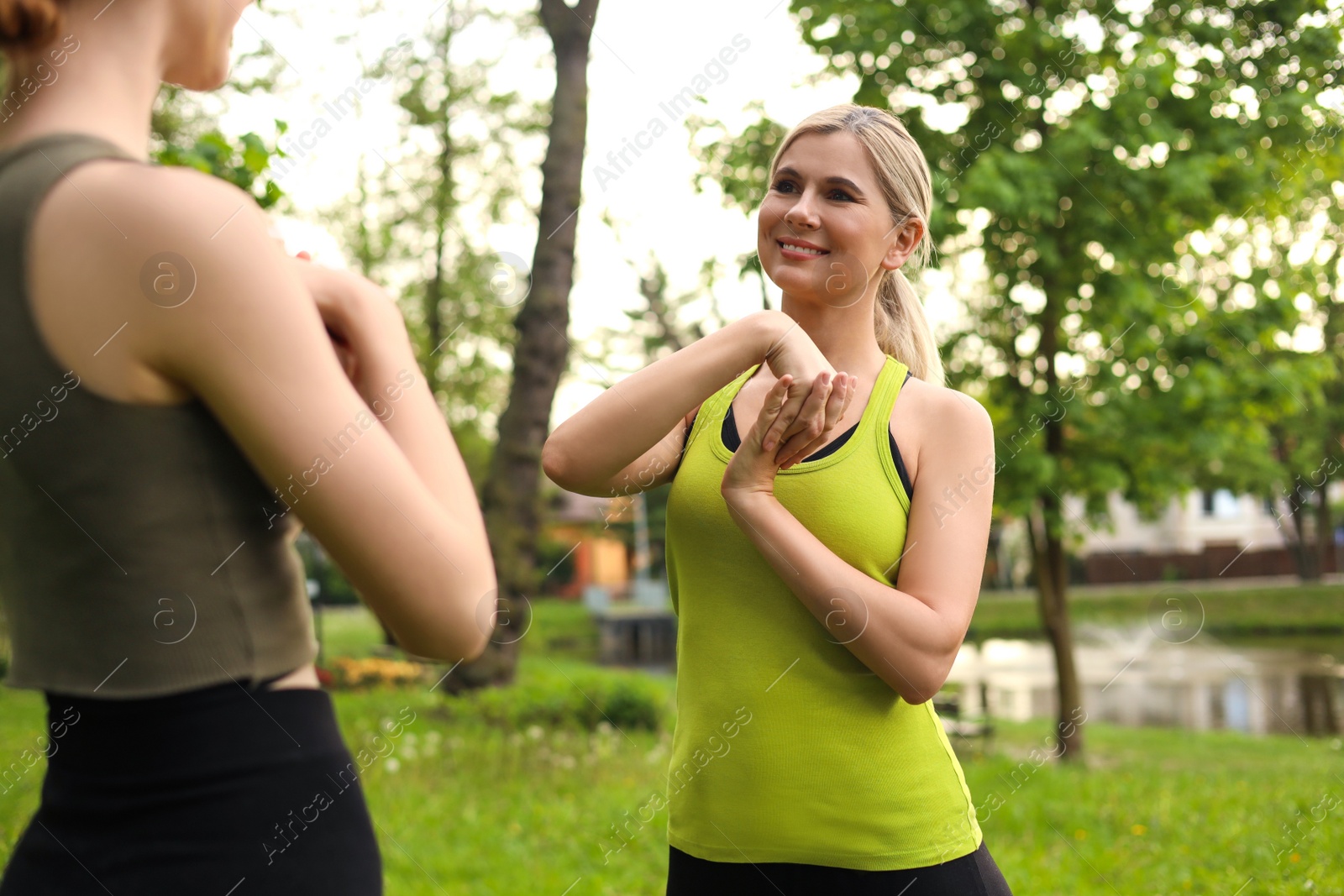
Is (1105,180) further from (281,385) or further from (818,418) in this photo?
(281,385)

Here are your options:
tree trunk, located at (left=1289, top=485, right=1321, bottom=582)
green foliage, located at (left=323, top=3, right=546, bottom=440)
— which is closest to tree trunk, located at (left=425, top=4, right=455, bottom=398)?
green foliage, located at (left=323, top=3, right=546, bottom=440)

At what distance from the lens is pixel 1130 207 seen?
9.19m

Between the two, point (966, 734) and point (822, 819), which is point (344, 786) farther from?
point (966, 734)

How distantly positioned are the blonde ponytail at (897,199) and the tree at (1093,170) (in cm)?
615

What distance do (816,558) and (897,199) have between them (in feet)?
2.58

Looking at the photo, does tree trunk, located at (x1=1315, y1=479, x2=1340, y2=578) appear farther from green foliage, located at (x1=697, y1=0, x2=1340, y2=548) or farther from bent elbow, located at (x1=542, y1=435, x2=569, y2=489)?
bent elbow, located at (x1=542, y1=435, x2=569, y2=489)

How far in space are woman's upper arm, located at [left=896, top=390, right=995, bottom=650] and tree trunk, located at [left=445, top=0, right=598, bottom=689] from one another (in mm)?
8044

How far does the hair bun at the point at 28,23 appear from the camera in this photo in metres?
0.87

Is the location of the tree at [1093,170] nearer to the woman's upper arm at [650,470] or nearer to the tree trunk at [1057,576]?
the tree trunk at [1057,576]

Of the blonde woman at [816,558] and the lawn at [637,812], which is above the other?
the blonde woman at [816,558]

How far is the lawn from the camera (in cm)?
557

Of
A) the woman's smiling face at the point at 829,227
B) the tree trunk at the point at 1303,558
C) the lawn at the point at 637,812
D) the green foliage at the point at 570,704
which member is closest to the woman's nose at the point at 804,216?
the woman's smiling face at the point at 829,227

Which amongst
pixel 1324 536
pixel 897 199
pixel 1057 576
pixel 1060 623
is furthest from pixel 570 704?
pixel 1324 536

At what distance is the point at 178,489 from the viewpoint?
86 centimetres
